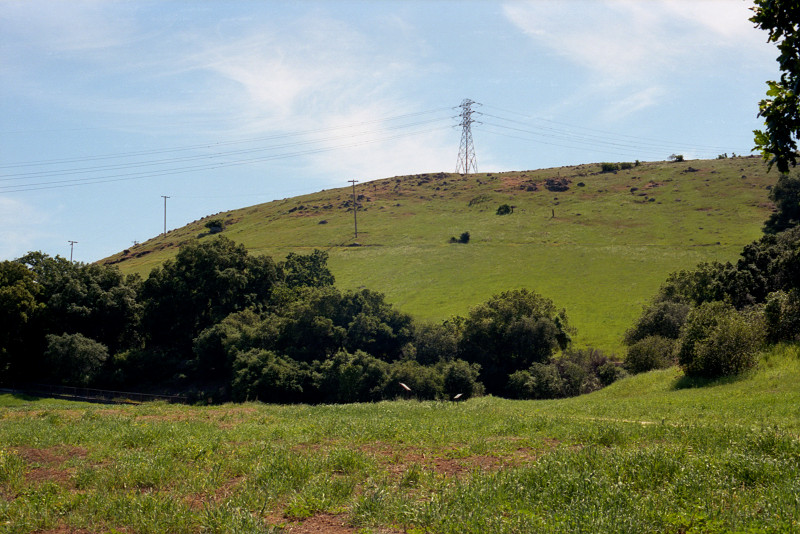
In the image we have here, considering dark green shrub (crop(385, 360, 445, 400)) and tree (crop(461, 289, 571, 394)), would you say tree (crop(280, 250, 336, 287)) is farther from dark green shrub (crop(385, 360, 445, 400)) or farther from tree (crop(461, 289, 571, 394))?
dark green shrub (crop(385, 360, 445, 400))

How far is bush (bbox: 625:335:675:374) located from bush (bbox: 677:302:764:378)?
36.7ft

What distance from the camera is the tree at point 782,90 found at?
795cm

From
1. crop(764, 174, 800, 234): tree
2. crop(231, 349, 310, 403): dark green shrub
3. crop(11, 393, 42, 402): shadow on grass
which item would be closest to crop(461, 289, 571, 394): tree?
crop(231, 349, 310, 403): dark green shrub

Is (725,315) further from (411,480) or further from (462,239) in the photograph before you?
(462,239)

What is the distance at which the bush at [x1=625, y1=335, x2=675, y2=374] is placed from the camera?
42906 mm

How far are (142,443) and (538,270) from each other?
75.0 m

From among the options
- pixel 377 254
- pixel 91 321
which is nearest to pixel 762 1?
pixel 91 321

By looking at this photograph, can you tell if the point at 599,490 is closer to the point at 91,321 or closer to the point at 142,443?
the point at 142,443

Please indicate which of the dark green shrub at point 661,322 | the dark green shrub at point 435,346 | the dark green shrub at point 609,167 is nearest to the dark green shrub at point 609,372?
the dark green shrub at point 661,322

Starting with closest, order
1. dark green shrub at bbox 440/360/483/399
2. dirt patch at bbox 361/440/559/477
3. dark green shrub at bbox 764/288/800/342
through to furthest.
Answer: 1. dirt patch at bbox 361/440/559/477
2. dark green shrub at bbox 764/288/800/342
3. dark green shrub at bbox 440/360/483/399

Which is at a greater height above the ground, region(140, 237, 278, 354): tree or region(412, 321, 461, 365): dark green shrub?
region(140, 237, 278, 354): tree

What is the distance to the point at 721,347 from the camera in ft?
98.2

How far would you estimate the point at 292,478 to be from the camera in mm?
9961

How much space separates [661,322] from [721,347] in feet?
67.4
